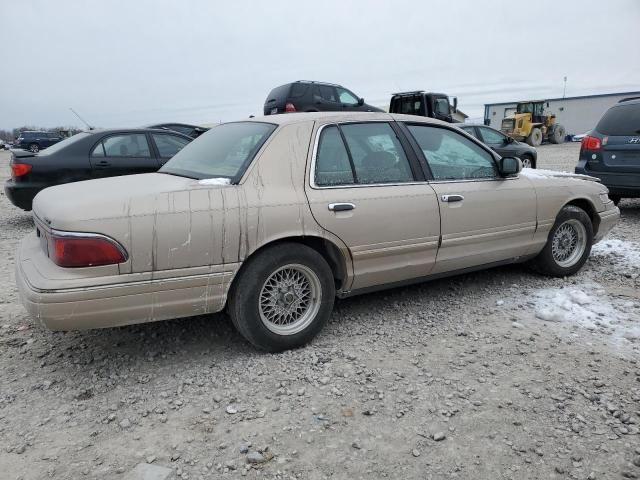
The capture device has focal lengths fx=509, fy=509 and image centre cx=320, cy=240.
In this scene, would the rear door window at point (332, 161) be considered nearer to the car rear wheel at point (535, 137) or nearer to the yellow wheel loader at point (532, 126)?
the yellow wheel loader at point (532, 126)

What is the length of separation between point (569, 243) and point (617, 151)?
3065mm

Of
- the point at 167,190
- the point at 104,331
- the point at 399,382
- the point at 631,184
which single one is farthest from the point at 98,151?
the point at 631,184

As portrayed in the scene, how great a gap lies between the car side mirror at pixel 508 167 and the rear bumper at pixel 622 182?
11.8 ft

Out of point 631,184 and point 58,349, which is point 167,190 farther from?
point 631,184

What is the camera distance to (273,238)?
124 inches

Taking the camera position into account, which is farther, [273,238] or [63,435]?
[273,238]

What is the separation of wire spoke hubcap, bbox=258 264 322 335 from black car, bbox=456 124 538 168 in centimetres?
934

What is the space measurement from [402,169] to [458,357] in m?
1.41

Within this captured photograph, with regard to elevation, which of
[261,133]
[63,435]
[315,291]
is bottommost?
[63,435]

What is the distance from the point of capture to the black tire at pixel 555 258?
15.3 feet

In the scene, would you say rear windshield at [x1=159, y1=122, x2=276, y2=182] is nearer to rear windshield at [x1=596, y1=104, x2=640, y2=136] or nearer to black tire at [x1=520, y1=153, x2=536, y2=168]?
rear windshield at [x1=596, y1=104, x2=640, y2=136]

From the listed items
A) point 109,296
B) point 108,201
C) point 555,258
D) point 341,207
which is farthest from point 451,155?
point 109,296

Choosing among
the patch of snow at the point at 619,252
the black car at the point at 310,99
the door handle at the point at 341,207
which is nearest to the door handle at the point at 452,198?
the door handle at the point at 341,207

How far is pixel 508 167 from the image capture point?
4.23m
